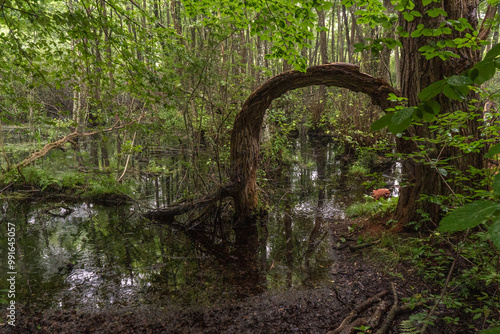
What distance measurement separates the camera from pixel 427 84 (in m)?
3.82

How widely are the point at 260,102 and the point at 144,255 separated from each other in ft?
11.8

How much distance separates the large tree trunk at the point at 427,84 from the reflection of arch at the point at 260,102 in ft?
1.61

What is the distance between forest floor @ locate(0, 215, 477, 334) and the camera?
119 inches

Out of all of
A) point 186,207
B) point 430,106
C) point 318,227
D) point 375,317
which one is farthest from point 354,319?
point 186,207

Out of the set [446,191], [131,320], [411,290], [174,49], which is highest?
[174,49]

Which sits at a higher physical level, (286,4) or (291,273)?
(286,4)

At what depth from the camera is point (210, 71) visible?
18.0 feet

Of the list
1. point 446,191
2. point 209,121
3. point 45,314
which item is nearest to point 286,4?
point 446,191

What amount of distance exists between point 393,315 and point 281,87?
4.01 meters

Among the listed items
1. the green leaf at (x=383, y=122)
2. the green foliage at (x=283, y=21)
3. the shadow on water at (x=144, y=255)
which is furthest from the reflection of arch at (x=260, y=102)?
the green leaf at (x=383, y=122)

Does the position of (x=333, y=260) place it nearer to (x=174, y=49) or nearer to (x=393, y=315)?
(x=393, y=315)

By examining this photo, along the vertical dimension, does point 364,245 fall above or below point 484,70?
Answer: below

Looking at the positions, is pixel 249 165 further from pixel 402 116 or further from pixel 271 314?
pixel 402 116

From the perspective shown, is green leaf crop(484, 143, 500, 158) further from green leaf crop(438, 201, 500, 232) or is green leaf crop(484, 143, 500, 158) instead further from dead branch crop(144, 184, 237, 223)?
dead branch crop(144, 184, 237, 223)
